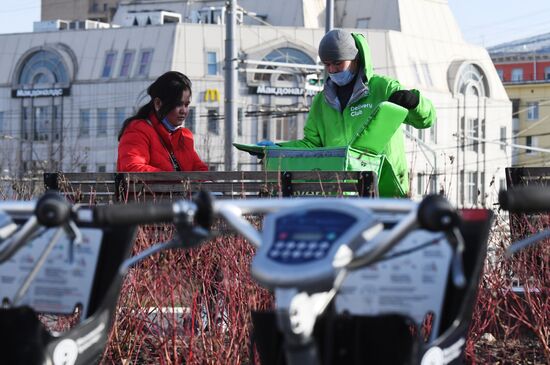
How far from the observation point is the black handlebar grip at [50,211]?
3201 mm

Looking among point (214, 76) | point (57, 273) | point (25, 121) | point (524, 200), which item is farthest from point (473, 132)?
point (524, 200)

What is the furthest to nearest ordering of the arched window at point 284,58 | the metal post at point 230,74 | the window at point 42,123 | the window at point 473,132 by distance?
the window at point 473,132, the window at point 42,123, the arched window at point 284,58, the metal post at point 230,74

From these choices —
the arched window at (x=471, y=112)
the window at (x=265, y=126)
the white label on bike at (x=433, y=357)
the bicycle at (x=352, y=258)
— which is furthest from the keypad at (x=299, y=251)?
the arched window at (x=471, y=112)

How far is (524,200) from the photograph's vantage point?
315 centimetres

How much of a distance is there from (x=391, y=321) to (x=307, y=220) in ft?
1.48

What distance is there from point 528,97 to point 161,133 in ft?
321

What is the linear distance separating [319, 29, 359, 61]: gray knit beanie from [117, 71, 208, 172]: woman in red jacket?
1.03 m

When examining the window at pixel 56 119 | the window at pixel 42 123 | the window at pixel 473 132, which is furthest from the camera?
the window at pixel 473 132

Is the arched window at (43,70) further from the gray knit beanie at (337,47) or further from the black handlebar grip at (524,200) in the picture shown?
the black handlebar grip at (524,200)

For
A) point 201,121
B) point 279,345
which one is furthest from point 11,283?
point 201,121

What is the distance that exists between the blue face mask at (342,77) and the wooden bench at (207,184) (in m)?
0.59

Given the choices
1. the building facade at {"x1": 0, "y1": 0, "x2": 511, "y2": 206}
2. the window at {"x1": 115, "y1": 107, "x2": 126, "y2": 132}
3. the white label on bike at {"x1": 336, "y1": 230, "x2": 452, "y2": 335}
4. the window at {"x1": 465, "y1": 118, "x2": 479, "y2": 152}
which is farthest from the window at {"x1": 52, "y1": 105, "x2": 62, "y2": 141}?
the white label on bike at {"x1": 336, "y1": 230, "x2": 452, "y2": 335}

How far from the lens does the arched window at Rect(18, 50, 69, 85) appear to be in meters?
80.9

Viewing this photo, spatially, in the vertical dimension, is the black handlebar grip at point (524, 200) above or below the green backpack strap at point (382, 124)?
below
